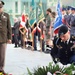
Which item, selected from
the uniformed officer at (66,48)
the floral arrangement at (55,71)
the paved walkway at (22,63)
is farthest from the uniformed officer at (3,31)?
the floral arrangement at (55,71)

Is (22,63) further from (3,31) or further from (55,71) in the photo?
(55,71)

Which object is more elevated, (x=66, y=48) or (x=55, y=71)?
(x=55, y=71)

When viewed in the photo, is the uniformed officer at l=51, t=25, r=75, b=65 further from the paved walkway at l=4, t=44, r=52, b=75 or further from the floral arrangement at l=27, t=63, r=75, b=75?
the paved walkway at l=4, t=44, r=52, b=75

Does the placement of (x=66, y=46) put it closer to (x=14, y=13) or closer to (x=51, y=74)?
(x=51, y=74)

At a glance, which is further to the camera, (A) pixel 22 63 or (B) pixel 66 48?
(A) pixel 22 63

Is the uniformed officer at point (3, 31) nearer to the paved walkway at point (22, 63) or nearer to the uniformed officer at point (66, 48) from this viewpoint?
the paved walkway at point (22, 63)

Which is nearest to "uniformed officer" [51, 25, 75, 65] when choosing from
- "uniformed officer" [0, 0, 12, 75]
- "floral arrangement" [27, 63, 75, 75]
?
"floral arrangement" [27, 63, 75, 75]

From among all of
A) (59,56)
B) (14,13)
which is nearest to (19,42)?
(14,13)

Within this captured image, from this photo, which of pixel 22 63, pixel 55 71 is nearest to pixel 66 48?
pixel 55 71

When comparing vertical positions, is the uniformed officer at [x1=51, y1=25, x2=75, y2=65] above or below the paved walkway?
above

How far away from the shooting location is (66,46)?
7.38 metres

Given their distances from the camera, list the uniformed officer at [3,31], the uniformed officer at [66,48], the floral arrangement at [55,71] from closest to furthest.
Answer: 1. the floral arrangement at [55,71]
2. the uniformed officer at [66,48]
3. the uniformed officer at [3,31]

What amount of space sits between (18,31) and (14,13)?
11.7 m

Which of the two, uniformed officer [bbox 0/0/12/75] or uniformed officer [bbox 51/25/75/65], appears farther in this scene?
uniformed officer [bbox 0/0/12/75]
